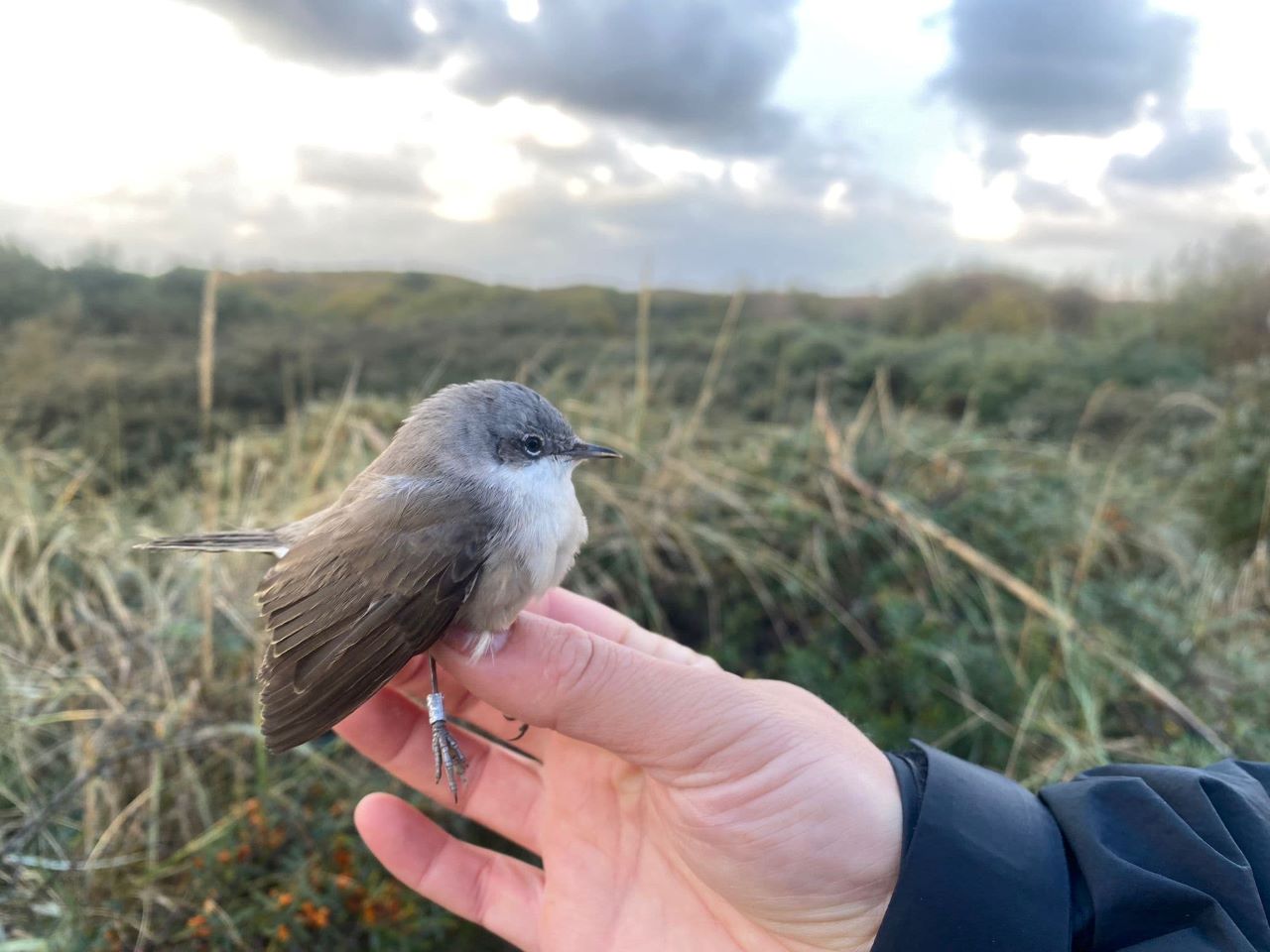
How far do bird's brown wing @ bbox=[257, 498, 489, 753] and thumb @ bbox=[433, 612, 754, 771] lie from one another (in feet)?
0.87

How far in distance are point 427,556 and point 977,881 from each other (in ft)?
5.18

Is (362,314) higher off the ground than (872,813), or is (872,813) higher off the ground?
(362,314)

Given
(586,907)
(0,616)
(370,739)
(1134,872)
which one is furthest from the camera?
(0,616)

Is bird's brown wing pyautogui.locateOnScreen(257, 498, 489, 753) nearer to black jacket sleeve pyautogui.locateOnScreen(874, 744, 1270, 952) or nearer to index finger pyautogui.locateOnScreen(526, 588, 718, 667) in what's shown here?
index finger pyautogui.locateOnScreen(526, 588, 718, 667)

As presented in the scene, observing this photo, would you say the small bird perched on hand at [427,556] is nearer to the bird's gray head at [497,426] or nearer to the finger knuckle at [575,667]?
the bird's gray head at [497,426]

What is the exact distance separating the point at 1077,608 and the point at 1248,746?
1.24 m

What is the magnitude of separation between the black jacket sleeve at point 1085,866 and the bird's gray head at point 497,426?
1384 millimetres

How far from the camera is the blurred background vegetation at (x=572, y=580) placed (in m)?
3.11

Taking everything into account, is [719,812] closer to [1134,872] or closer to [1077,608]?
[1134,872]

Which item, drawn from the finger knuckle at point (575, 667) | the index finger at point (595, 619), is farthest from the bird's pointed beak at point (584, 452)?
the finger knuckle at point (575, 667)

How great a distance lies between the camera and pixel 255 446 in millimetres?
6430

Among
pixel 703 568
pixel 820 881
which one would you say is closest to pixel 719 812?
pixel 820 881

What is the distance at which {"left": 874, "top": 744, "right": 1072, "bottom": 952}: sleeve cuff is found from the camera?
1796mm

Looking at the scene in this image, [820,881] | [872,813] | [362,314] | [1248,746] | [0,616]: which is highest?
[362,314]
